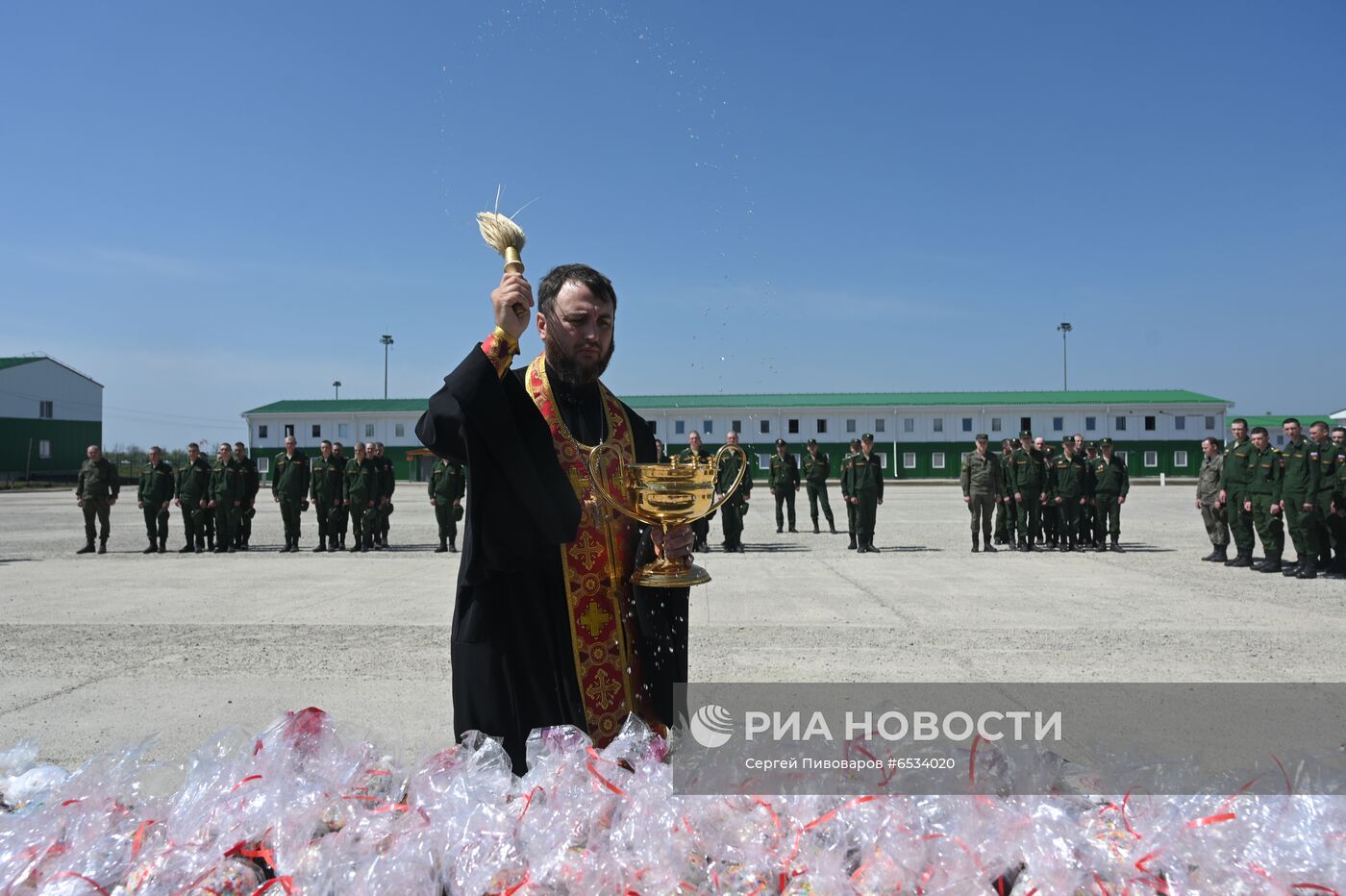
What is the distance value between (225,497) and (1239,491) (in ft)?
51.1

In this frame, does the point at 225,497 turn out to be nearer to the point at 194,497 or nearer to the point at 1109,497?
the point at 194,497

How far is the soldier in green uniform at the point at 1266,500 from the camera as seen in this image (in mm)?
11672

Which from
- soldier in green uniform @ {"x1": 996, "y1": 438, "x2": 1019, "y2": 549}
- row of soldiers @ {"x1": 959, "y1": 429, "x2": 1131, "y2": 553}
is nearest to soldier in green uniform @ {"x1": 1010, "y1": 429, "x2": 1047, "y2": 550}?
row of soldiers @ {"x1": 959, "y1": 429, "x2": 1131, "y2": 553}

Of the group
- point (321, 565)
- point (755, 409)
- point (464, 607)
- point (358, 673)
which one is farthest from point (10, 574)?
point (755, 409)

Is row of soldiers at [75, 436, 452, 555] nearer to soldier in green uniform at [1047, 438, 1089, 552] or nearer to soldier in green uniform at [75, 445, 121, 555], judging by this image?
soldier in green uniform at [75, 445, 121, 555]

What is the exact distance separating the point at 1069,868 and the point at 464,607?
144cm

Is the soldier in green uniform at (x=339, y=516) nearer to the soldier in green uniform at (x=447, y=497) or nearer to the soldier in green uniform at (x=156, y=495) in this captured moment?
the soldier in green uniform at (x=447, y=497)

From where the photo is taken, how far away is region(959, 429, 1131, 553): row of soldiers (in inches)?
580

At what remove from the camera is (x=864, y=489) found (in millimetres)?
14484

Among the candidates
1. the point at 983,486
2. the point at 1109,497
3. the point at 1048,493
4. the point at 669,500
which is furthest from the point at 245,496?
the point at 669,500

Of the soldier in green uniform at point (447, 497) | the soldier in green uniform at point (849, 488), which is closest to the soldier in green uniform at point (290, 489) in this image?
the soldier in green uniform at point (447, 497)

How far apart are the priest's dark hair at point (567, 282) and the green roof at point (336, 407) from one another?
54654 mm

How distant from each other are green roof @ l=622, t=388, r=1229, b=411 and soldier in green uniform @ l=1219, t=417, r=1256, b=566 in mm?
38225

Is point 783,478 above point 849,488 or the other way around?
above
